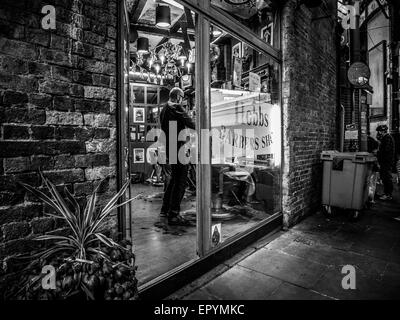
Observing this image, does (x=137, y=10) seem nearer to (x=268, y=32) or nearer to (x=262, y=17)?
(x=262, y=17)

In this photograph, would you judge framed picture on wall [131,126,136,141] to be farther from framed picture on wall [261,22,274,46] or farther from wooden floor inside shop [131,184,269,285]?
framed picture on wall [261,22,274,46]

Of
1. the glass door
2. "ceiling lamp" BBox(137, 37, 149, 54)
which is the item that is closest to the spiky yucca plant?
the glass door

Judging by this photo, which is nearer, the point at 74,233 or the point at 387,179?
the point at 74,233

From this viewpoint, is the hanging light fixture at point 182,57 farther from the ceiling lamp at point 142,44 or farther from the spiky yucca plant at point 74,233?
the spiky yucca plant at point 74,233

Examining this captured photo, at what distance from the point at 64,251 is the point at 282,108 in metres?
3.98

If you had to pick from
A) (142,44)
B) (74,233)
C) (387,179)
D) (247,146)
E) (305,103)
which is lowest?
(387,179)

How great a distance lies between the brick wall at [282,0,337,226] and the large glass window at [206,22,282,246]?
0.20 m

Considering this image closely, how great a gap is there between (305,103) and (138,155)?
6.72 metres

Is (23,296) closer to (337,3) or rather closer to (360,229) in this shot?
(360,229)

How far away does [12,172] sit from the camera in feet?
4.72

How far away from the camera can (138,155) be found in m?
9.76

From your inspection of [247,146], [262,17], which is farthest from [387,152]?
[262,17]

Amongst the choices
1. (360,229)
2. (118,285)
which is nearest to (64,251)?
(118,285)

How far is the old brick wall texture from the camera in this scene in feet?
4.65
